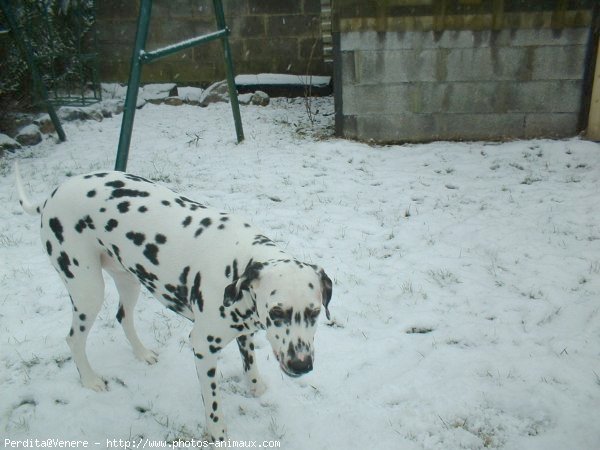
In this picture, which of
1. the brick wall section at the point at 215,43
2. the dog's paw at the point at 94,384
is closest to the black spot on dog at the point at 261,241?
the dog's paw at the point at 94,384

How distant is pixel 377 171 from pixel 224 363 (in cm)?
400

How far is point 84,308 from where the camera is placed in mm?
3312

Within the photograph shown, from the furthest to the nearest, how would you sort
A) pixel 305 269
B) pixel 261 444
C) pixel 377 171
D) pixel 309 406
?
1. pixel 377 171
2. pixel 309 406
3. pixel 261 444
4. pixel 305 269

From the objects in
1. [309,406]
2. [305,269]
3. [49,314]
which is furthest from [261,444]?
[49,314]

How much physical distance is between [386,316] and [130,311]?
1915mm

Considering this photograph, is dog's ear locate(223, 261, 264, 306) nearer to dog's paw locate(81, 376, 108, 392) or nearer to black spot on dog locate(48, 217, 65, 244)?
black spot on dog locate(48, 217, 65, 244)

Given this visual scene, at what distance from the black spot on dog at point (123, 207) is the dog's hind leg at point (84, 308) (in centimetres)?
40

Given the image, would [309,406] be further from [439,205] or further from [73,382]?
[439,205]

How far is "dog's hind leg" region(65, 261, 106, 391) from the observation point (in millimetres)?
3236

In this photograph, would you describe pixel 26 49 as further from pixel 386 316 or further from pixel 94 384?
pixel 386 316

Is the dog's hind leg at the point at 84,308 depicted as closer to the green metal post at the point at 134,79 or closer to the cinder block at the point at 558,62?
the green metal post at the point at 134,79

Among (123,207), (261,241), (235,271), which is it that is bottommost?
(235,271)

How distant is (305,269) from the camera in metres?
2.64

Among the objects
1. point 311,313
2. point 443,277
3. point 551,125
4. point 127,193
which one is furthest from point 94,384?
point 551,125
